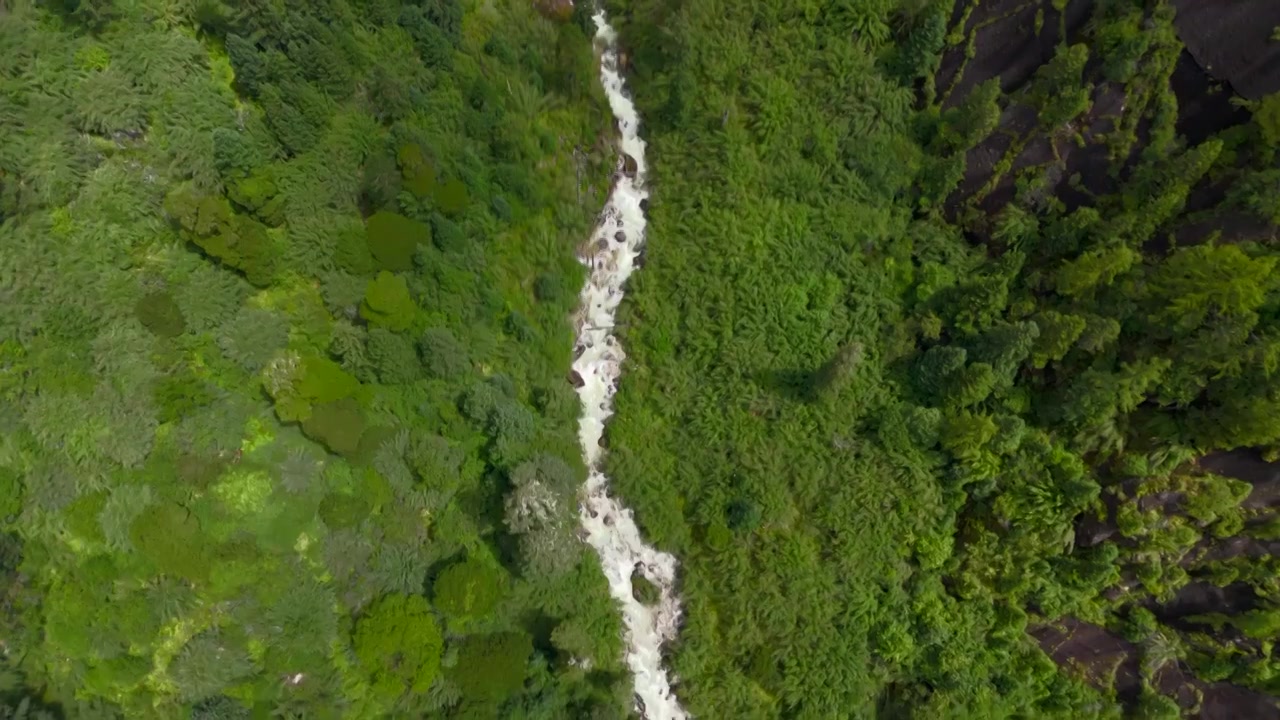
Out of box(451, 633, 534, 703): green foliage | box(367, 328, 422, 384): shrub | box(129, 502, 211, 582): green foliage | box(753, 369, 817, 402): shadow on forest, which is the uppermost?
box(753, 369, 817, 402): shadow on forest

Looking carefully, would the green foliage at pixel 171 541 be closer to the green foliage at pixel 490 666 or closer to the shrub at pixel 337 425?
the shrub at pixel 337 425

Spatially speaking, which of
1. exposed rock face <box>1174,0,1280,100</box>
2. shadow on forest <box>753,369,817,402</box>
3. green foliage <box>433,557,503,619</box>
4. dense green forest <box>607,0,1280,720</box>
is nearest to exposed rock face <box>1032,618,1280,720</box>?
dense green forest <box>607,0,1280,720</box>

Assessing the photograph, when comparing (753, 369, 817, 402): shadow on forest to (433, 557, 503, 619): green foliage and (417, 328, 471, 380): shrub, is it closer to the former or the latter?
(417, 328, 471, 380): shrub

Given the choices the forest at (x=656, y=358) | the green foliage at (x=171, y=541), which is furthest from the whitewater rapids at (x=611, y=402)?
the green foliage at (x=171, y=541)

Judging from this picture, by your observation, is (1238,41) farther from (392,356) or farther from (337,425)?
(337,425)

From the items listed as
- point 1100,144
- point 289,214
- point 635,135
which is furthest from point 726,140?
point 289,214

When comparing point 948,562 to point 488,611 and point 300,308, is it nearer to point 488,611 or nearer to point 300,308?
point 488,611
